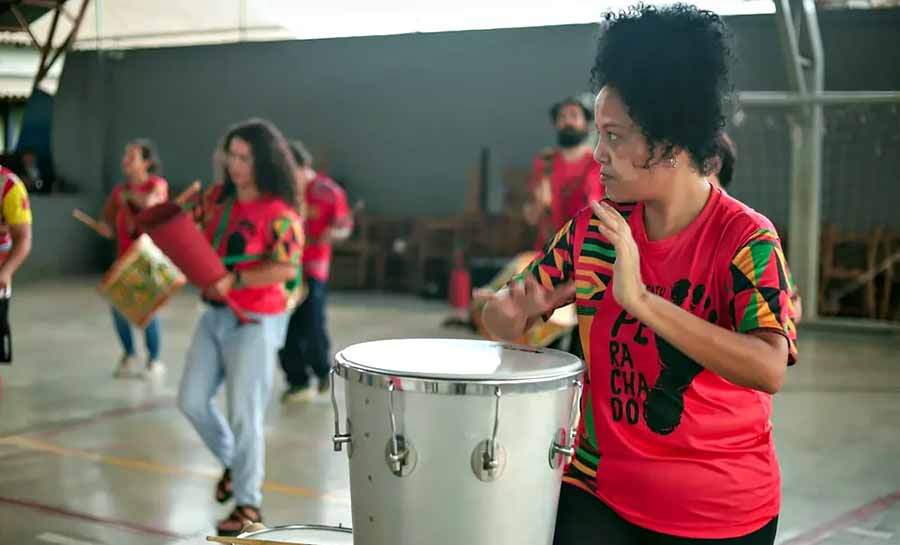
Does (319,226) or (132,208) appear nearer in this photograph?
(319,226)

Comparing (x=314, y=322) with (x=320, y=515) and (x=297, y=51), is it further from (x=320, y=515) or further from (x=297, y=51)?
(x=297, y=51)

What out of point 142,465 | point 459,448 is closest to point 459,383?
point 459,448

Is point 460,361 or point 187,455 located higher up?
point 460,361

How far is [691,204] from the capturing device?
178 centimetres

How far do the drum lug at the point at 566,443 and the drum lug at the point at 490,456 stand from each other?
119 millimetres

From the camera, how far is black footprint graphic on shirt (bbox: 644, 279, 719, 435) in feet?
5.65

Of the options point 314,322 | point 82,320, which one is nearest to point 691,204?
point 314,322

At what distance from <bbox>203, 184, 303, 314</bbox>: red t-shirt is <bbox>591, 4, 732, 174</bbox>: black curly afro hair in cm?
231

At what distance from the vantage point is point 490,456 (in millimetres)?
1684

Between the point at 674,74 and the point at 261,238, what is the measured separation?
246cm

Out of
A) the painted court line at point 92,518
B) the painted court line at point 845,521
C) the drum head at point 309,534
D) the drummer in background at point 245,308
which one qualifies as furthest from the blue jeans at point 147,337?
the drum head at point 309,534

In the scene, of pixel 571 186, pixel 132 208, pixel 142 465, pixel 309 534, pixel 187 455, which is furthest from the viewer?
pixel 132 208

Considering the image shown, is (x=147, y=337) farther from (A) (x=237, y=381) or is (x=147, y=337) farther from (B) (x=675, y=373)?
(B) (x=675, y=373)

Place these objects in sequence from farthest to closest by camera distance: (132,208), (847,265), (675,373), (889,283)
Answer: (847,265) → (889,283) → (132,208) → (675,373)
